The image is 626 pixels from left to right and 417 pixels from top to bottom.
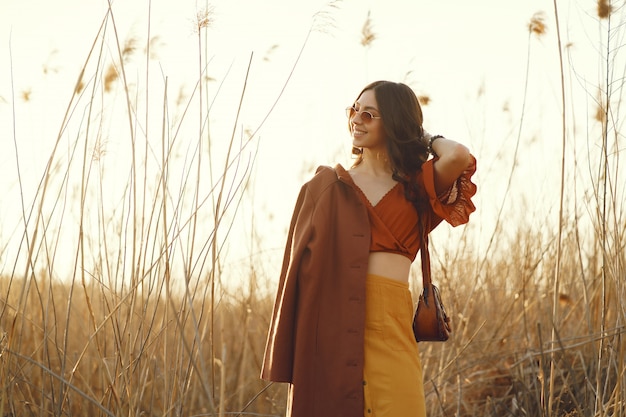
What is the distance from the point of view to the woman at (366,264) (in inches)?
80.0

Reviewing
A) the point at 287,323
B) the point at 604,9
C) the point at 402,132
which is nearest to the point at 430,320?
the point at 287,323

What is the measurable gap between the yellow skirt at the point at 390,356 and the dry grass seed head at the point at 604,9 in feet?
3.24

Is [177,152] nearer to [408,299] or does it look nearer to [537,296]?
[408,299]

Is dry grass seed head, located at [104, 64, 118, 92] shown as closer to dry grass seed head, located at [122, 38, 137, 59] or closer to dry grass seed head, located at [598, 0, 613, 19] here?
dry grass seed head, located at [122, 38, 137, 59]

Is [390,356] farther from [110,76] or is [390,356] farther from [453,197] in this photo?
[110,76]

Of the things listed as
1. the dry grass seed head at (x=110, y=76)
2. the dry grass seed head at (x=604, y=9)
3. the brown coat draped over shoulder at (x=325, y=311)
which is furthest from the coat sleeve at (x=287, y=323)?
the dry grass seed head at (x=604, y=9)

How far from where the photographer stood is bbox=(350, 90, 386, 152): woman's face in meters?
2.25

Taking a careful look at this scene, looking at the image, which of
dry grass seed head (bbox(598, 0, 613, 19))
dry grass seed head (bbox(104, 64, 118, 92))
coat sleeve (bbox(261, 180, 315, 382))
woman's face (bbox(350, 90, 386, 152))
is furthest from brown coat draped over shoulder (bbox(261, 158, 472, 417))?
dry grass seed head (bbox(598, 0, 613, 19))

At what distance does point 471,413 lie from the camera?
3303mm

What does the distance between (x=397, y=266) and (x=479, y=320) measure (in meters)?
1.65

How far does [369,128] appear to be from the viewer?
2.25 m

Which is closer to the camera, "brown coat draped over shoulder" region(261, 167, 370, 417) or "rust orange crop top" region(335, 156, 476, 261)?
"brown coat draped over shoulder" region(261, 167, 370, 417)

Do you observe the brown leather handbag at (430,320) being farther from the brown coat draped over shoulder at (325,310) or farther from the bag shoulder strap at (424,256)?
the brown coat draped over shoulder at (325,310)

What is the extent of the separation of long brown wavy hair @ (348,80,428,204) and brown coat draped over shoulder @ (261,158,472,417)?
16cm
